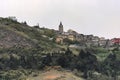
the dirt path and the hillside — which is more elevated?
the hillside

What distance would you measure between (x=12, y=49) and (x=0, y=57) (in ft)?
38.5

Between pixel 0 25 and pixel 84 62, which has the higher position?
pixel 0 25

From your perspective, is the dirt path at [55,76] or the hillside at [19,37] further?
the hillside at [19,37]

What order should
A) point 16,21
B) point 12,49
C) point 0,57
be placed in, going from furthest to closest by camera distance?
point 16,21 < point 12,49 < point 0,57

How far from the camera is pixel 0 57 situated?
416ft

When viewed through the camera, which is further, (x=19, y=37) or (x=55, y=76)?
(x=19, y=37)

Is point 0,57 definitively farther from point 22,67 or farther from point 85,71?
point 85,71

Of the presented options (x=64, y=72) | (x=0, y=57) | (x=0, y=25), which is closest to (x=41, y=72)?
(x=64, y=72)

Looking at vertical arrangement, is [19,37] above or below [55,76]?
above

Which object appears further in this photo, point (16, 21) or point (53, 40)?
point (16, 21)

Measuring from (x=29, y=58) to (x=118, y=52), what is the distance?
3499 centimetres

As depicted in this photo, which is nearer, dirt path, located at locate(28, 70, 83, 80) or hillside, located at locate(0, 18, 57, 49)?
dirt path, located at locate(28, 70, 83, 80)

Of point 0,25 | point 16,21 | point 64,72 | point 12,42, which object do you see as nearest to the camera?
point 64,72

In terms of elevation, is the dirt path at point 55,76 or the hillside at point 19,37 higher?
the hillside at point 19,37
